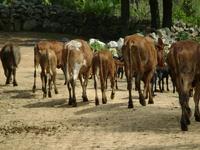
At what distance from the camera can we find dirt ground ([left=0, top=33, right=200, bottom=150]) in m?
11.8

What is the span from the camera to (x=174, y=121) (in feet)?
44.4

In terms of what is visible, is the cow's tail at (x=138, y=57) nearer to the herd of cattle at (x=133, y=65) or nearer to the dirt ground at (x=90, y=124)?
the herd of cattle at (x=133, y=65)

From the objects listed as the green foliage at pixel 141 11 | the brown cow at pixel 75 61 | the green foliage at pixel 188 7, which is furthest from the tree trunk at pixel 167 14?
the brown cow at pixel 75 61

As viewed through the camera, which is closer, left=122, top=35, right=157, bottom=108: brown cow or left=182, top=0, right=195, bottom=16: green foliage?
left=122, top=35, right=157, bottom=108: brown cow

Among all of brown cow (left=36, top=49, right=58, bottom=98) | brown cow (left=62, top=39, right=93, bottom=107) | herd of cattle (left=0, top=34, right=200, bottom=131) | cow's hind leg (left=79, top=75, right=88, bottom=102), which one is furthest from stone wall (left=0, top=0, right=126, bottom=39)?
brown cow (left=62, top=39, right=93, bottom=107)

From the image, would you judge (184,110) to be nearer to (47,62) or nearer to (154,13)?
(47,62)

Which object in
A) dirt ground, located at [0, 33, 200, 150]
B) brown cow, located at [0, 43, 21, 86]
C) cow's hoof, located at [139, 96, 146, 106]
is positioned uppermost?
brown cow, located at [0, 43, 21, 86]

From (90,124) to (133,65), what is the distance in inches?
97.4

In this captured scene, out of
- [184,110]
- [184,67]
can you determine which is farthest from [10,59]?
[184,110]

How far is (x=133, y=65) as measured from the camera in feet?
51.8

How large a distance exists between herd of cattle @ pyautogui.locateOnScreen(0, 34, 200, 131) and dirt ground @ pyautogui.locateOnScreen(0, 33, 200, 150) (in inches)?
16.2

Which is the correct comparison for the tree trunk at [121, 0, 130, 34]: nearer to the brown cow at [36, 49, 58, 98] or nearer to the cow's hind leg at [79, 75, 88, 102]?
the brown cow at [36, 49, 58, 98]

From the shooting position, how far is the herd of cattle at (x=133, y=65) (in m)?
12.6

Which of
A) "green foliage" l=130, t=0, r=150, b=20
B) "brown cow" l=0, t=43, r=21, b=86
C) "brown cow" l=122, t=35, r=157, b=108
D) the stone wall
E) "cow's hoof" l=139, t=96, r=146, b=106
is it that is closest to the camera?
"brown cow" l=122, t=35, r=157, b=108
